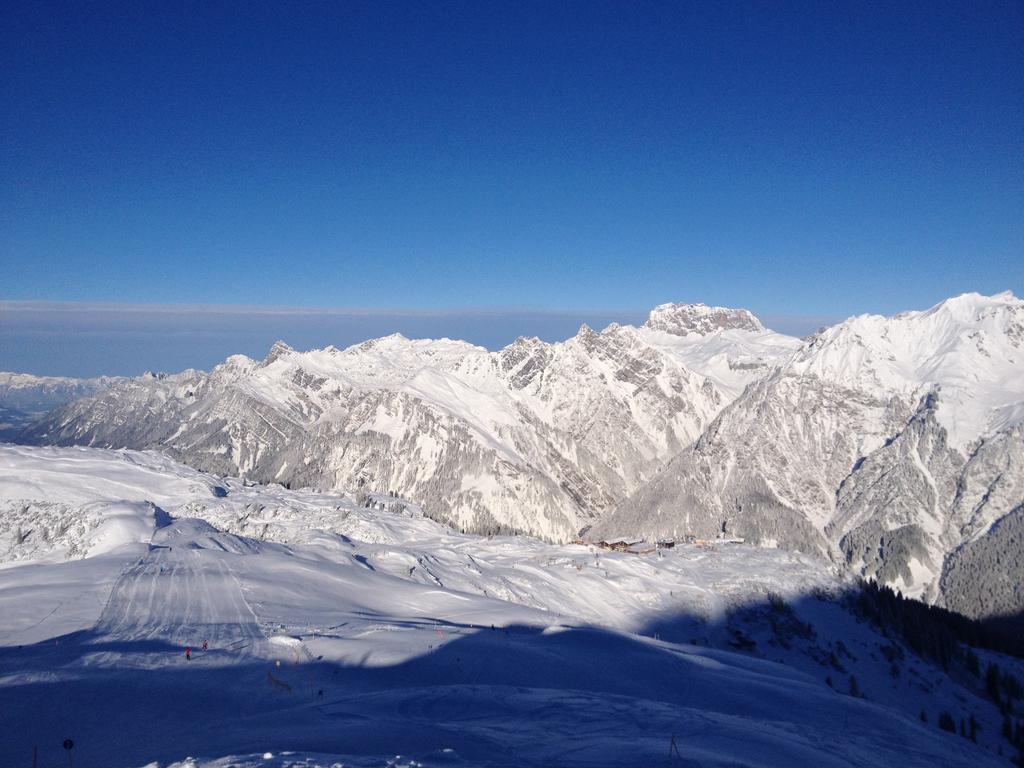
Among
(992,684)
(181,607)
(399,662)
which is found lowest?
(992,684)

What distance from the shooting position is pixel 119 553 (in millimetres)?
67812

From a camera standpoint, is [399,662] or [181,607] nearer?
[399,662]

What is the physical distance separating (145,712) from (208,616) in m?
22.1

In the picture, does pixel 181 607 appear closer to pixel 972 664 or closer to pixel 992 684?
pixel 992 684

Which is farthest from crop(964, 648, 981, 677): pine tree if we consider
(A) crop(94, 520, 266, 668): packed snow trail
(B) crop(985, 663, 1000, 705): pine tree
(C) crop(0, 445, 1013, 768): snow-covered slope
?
(A) crop(94, 520, 266, 668): packed snow trail

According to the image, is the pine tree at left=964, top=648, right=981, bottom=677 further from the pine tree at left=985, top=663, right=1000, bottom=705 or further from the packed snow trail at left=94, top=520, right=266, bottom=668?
the packed snow trail at left=94, top=520, right=266, bottom=668

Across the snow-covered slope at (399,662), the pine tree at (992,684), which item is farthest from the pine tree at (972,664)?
the snow-covered slope at (399,662)

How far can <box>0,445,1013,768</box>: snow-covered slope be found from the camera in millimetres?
22547

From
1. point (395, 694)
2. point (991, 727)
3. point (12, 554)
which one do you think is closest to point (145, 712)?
point (395, 694)

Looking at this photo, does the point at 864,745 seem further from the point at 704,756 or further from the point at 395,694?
the point at 395,694

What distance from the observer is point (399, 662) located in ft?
122

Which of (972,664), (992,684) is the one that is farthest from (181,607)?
(972,664)

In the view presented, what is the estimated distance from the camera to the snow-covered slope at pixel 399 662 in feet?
74.0

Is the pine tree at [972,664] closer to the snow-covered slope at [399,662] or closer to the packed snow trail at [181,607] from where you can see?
the snow-covered slope at [399,662]
